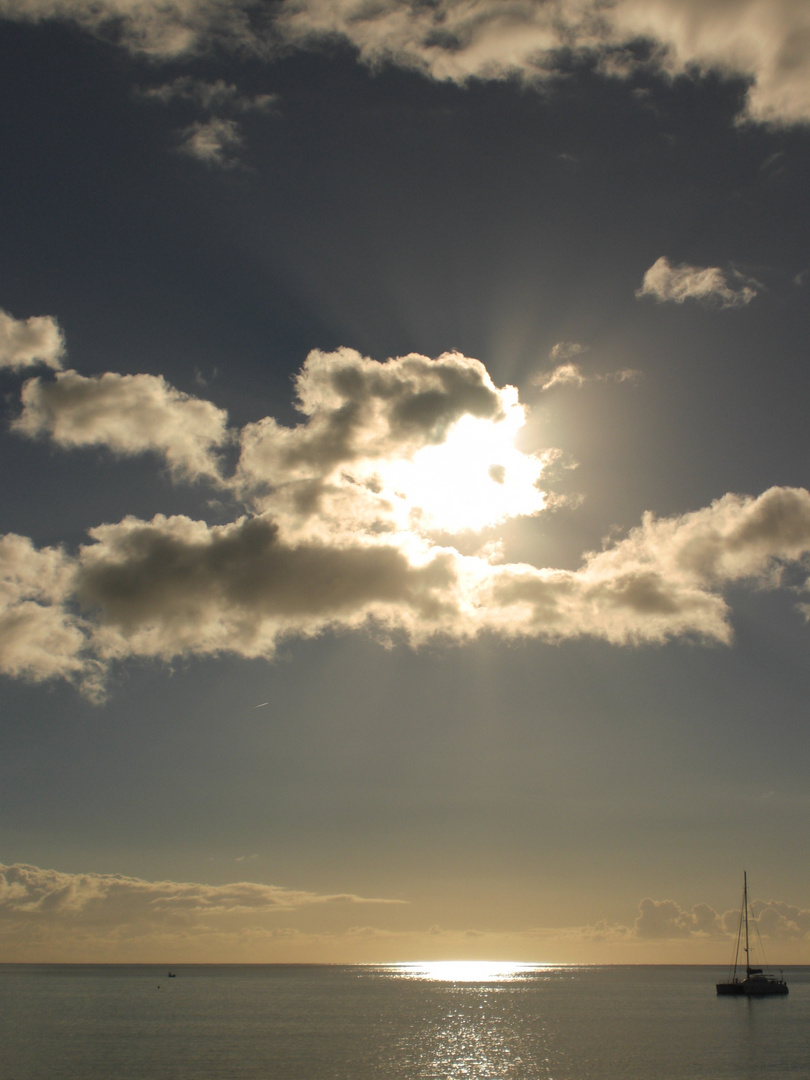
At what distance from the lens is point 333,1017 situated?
18538cm

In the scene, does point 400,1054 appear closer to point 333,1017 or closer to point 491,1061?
point 491,1061

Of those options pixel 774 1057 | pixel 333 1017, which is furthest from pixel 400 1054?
pixel 333 1017

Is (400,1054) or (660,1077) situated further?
(400,1054)

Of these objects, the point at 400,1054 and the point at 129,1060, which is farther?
the point at 400,1054

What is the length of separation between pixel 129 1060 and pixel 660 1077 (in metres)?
69.2

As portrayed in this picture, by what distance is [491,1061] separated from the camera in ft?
386

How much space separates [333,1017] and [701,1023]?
257 ft

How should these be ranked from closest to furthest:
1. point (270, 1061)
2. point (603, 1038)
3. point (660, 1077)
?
point (660, 1077) → point (270, 1061) → point (603, 1038)

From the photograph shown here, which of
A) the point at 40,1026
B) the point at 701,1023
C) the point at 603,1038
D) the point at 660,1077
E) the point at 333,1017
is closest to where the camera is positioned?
the point at 660,1077

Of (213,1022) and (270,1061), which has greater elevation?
(270,1061)

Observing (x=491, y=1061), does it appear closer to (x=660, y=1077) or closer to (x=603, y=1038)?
(x=660, y=1077)

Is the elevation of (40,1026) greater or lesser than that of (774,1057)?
lesser

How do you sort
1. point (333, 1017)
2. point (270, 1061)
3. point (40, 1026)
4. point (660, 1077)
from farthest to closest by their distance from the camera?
1. point (333, 1017)
2. point (40, 1026)
3. point (270, 1061)
4. point (660, 1077)

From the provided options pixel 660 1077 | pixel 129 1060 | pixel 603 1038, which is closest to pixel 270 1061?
pixel 129 1060
